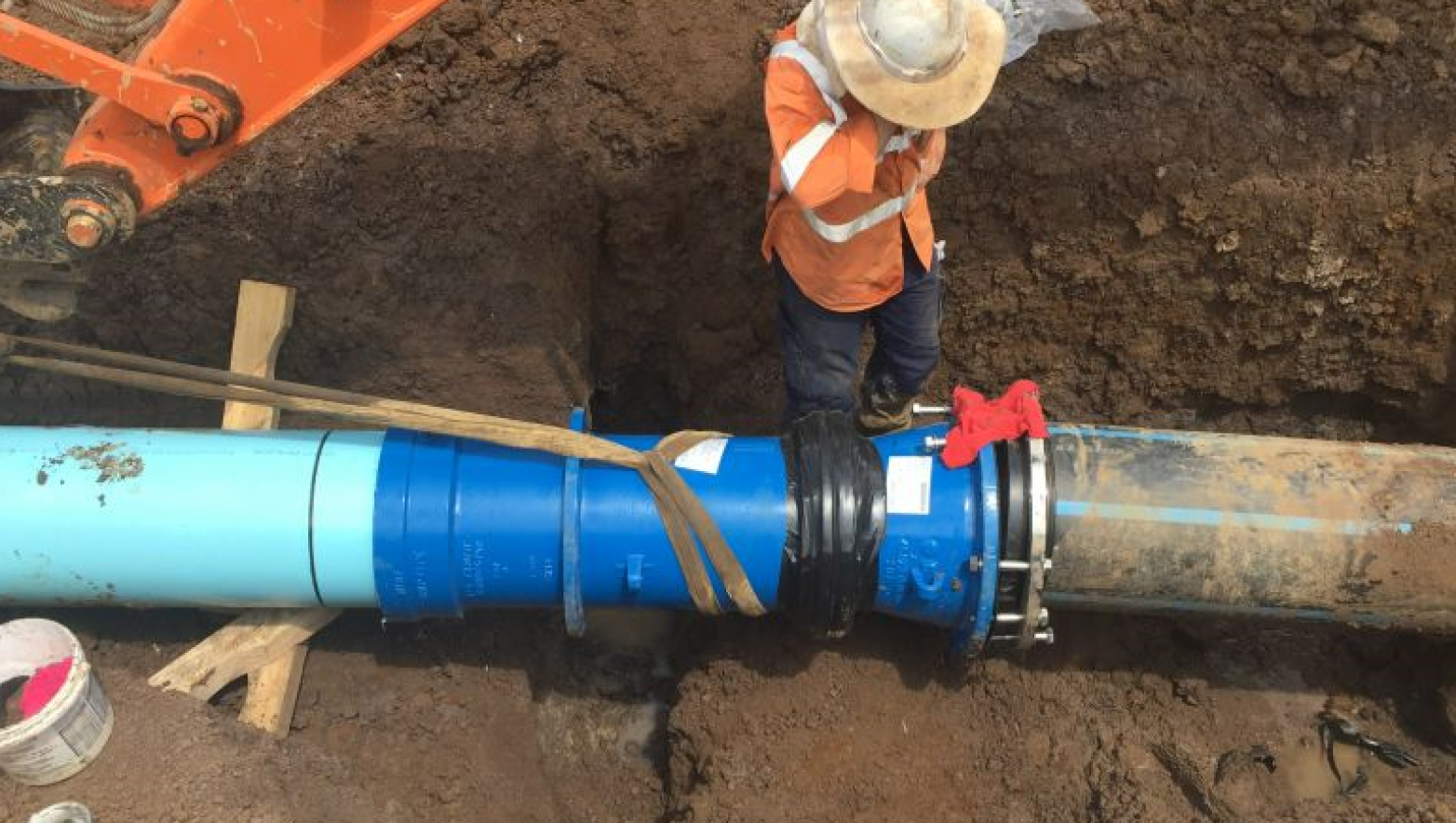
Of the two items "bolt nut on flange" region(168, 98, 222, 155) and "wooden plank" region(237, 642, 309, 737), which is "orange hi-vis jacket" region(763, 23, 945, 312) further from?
"wooden plank" region(237, 642, 309, 737)

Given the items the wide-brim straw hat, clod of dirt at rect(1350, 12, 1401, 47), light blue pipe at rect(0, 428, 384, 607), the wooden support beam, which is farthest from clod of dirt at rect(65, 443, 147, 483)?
clod of dirt at rect(1350, 12, 1401, 47)

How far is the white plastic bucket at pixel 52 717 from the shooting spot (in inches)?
103

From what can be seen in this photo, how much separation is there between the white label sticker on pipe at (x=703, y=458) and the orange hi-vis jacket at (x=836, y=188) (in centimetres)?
59

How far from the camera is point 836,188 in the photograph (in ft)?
8.69

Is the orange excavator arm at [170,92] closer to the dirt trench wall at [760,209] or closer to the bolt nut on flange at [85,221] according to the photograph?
the bolt nut on flange at [85,221]

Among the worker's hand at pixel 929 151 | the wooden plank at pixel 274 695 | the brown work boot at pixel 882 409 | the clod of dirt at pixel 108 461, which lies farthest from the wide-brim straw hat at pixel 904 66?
the wooden plank at pixel 274 695

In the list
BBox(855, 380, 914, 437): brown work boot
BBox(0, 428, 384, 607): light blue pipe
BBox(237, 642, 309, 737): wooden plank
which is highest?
BBox(855, 380, 914, 437): brown work boot

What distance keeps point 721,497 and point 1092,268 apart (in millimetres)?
1742

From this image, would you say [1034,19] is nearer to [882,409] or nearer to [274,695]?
[882,409]

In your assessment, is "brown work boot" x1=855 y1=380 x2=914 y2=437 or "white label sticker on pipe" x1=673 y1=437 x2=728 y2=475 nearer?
"white label sticker on pipe" x1=673 y1=437 x2=728 y2=475

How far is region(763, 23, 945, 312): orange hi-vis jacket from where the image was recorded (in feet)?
8.68

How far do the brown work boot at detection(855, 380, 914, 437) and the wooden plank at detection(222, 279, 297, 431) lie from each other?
2.01 m

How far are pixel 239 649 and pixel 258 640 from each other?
0.06 m

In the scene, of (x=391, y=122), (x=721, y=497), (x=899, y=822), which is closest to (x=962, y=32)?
(x=721, y=497)
